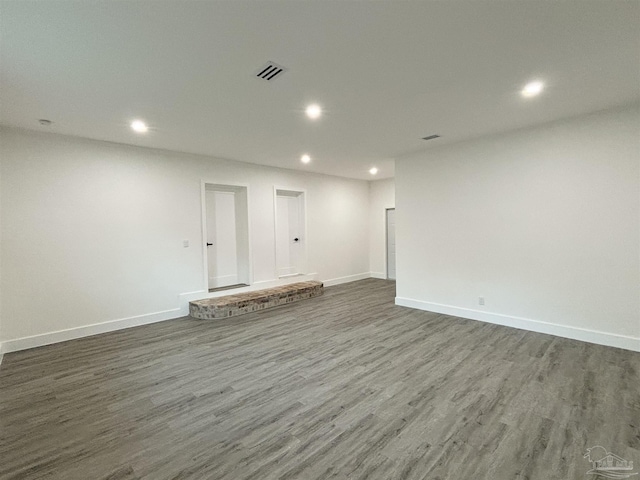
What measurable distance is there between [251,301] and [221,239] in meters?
1.92

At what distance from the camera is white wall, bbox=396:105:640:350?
3492mm

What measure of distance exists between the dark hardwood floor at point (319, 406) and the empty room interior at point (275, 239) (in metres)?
0.02

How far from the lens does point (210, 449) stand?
2.01 meters

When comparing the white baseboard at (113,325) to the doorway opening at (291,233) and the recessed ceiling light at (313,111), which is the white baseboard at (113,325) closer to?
the doorway opening at (291,233)

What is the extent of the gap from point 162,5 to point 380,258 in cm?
739

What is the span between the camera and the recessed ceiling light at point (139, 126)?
12.1 feet

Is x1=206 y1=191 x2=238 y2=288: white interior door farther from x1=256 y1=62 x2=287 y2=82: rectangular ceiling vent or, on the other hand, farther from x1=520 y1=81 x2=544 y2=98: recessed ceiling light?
x1=520 y1=81 x2=544 y2=98: recessed ceiling light

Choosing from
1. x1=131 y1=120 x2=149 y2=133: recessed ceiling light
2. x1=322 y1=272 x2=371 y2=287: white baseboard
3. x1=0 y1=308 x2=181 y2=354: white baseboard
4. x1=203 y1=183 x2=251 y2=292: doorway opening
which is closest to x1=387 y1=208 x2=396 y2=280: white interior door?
x1=322 y1=272 x2=371 y2=287: white baseboard

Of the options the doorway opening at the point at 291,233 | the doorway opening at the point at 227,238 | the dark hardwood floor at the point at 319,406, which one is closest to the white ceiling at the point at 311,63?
the doorway opening at the point at 227,238

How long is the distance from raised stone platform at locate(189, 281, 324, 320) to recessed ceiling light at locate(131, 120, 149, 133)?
2768 mm

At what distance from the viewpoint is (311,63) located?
2389 mm

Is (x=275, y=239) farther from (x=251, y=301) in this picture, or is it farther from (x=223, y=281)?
(x=251, y=301)

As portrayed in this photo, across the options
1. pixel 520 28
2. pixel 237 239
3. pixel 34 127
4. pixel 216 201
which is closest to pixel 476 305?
pixel 520 28

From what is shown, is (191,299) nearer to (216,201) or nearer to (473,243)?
(216,201)
